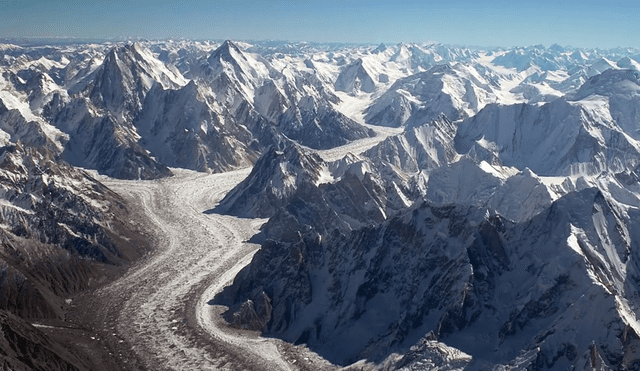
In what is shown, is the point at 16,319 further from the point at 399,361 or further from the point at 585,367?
the point at 585,367

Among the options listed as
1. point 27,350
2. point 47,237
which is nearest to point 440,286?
point 27,350

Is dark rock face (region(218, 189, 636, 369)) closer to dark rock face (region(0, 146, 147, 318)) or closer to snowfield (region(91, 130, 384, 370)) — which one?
snowfield (region(91, 130, 384, 370))

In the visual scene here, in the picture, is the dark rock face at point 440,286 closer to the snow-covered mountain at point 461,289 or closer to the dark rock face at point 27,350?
the snow-covered mountain at point 461,289

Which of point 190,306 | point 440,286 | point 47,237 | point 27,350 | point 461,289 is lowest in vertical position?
point 27,350

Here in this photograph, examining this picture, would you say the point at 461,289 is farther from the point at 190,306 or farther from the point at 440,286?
the point at 190,306

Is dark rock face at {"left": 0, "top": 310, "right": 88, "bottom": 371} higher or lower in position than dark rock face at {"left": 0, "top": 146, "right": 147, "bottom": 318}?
lower

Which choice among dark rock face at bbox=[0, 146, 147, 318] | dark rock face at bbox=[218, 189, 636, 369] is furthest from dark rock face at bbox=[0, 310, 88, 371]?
dark rock face at bbox=[218, 189, 636, 369]

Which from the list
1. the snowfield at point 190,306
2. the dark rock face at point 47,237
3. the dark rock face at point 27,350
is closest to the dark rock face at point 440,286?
the snowfield at point 190,306

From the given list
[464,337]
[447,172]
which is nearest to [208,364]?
[464,337]

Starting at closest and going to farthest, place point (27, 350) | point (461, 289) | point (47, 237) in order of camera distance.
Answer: point (27, 350) < point (461, 289) < point (47, 237)

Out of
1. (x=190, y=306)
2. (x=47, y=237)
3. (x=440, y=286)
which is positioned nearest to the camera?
(x=440, y=286)

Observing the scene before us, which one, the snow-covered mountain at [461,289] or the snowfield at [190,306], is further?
the snowfield at [190,306]
